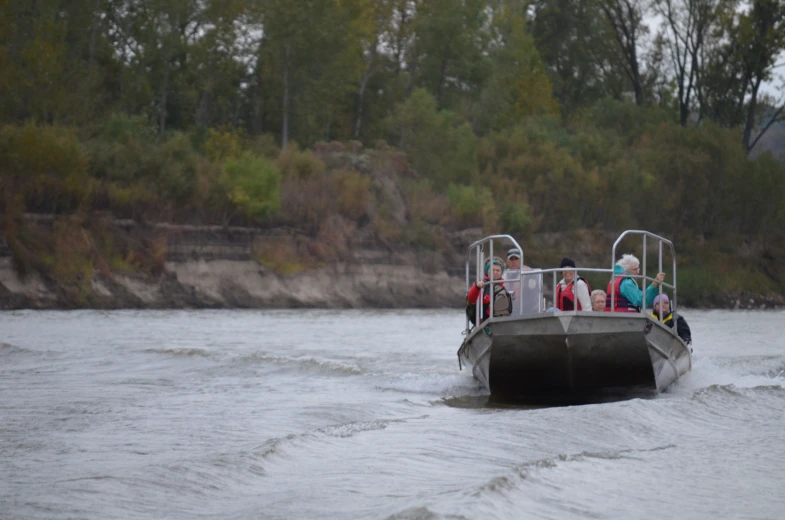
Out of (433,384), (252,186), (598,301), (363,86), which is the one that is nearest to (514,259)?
(598,301)

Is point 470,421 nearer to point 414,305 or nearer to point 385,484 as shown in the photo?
point 385,484

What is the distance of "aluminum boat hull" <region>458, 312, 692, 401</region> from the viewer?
43.6ft

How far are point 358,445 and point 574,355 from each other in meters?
3.51

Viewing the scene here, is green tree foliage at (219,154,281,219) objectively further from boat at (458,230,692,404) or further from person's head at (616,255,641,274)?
person's head at (616,255,641,274)

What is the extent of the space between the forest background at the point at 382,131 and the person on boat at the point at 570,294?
113ft

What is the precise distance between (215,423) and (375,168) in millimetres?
51135

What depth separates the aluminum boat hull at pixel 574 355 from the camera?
13.3 metres

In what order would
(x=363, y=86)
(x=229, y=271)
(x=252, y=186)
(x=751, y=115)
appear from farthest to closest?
(x=751, y=115), (x=363, y=86), (x=252, y=186), (x=229, y=271)

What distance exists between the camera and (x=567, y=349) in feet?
43.9

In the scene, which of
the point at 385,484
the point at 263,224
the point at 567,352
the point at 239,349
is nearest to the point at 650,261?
the point at 263,224

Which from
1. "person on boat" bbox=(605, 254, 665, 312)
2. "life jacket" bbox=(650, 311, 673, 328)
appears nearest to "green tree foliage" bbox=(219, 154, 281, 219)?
"life jacket" bbox=(650, 311, 673, 328)

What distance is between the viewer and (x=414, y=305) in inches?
2242

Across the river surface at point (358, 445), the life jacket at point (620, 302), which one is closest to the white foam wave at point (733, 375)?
the river surface at point (358, 445)

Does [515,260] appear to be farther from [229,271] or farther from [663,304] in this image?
[229,271]
